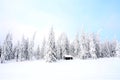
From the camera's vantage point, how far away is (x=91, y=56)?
52688mm

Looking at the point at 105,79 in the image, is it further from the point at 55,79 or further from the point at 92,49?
the point at 92,49

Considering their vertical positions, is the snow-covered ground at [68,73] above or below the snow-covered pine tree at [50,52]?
below

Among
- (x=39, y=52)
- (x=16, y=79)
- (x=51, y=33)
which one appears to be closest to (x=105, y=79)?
(x=16, y=79)

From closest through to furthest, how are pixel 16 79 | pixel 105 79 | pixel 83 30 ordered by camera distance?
pixel 105 79 → pixel 16 79 → pixel 83 30

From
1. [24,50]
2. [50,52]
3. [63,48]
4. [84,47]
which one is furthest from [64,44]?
[24,50]

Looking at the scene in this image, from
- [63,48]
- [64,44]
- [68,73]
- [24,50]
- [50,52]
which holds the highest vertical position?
[64,44]

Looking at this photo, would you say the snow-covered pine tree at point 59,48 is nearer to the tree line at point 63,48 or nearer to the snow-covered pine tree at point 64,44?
the tree line at point 63,48

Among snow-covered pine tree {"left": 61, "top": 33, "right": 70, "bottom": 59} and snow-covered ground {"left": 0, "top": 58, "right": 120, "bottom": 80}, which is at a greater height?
snow-covered pine tree {"left": 61, "top": 33, "right": 70, "bottom": 59}

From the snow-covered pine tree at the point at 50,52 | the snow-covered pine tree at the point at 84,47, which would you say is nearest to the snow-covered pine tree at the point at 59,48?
the snow-covered pine tree at the point at 84,47

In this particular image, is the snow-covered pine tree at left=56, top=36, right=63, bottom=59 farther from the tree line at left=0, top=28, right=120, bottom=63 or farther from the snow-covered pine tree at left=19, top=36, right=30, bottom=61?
the snow-covered pine tree at left=19, top=36, right=30, bottom=61

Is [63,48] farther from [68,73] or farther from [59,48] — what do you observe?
[68,73]

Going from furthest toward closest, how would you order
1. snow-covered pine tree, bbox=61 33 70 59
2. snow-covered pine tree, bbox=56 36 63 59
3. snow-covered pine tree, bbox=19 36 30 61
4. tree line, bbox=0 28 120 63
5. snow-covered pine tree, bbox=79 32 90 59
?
snow-covered pine tree, bbox=19 36 30 61 → snow-covered pine tree, bbox=61 33 70 59 → snow-covered pine tree, bbox=56 36 63 59 → snow-covered pine tree, bbox=79 32 90 59 → tree line, bbox=0 28 120 63

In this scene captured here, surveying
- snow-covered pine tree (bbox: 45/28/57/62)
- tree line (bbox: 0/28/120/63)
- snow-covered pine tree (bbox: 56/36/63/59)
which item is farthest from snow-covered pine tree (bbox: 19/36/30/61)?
snow-covered pine tree (bbox: 45/28/57/62)

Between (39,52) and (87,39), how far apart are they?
47395 millimetres
